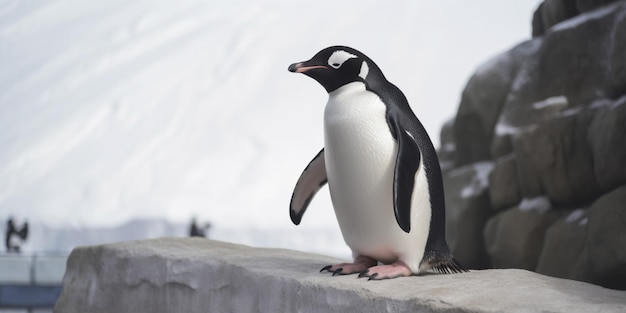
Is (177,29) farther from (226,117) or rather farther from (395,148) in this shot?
(395,148)

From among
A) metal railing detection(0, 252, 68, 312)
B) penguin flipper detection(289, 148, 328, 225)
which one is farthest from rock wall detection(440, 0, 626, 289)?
metal railing detection(0, 252, 68, 312)

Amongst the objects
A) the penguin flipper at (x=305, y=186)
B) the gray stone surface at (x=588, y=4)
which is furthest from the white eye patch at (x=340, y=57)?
the gray stone surface at (x=588, y=4)

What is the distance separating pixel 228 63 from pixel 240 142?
144 inches

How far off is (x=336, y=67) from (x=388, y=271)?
1.88 feet

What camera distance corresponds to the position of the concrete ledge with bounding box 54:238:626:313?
6.20 ft

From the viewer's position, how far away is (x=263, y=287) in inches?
97.0

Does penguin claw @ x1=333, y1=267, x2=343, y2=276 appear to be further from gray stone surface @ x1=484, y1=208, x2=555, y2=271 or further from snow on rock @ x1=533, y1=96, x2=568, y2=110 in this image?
snow on rock @ x1=533, y1=96, x2=568, y2=110

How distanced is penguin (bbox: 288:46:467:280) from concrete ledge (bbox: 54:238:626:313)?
105mm

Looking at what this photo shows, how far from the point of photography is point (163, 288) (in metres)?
2.91

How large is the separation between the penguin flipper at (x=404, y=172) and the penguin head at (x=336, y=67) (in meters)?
0.18

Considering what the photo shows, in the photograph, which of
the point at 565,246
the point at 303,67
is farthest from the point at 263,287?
the point at 565,246

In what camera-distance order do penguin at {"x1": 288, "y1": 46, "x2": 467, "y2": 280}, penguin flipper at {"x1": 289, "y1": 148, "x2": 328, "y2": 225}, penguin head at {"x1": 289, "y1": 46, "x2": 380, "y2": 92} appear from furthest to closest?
penguin flipper at {"x1": 289, "y1": 148, "x2": 328, "y2": 225} → penguin head at {"x1": 289, "y1": 46, "x2": 380, "y2": 92} → penguin at {"x1": 288, "y1": 46, "x2": 467, "y2": 280}

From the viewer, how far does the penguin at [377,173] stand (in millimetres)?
2242

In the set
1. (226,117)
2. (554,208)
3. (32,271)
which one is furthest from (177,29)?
(554,208)
